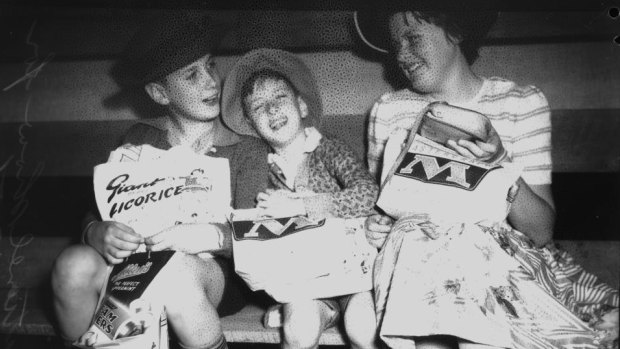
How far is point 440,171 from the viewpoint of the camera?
2.77 feet

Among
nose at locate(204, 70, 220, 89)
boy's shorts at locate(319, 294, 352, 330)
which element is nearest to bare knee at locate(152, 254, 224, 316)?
boy's shorts at locate(319, 294, 352, 330)

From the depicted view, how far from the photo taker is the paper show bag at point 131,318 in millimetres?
816

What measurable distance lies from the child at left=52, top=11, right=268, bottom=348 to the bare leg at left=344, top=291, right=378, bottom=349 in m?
0.23

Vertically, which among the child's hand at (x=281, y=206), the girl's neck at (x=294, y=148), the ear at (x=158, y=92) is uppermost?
the ear at (x=158, y=92)

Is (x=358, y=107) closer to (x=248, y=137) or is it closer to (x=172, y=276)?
(x=248, y=137)

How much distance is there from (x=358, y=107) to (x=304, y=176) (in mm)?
304

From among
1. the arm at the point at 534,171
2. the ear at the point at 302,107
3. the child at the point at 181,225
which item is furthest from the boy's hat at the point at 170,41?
the arm at the point at 534,171

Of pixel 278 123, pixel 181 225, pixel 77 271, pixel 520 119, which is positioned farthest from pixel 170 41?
pixel 520 119

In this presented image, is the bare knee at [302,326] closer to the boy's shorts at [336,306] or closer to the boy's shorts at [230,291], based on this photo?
the boy's shorts at [336,306]

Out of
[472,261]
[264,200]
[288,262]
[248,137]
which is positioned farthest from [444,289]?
[248,137]

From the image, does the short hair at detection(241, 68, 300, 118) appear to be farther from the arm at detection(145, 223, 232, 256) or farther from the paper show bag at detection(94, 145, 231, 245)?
the arm at detection(145, 223, 232, 256)

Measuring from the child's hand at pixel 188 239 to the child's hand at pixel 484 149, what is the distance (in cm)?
48

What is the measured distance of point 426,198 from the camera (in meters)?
0.84

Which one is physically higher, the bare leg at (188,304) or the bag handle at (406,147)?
the bag handle at (406,147)
